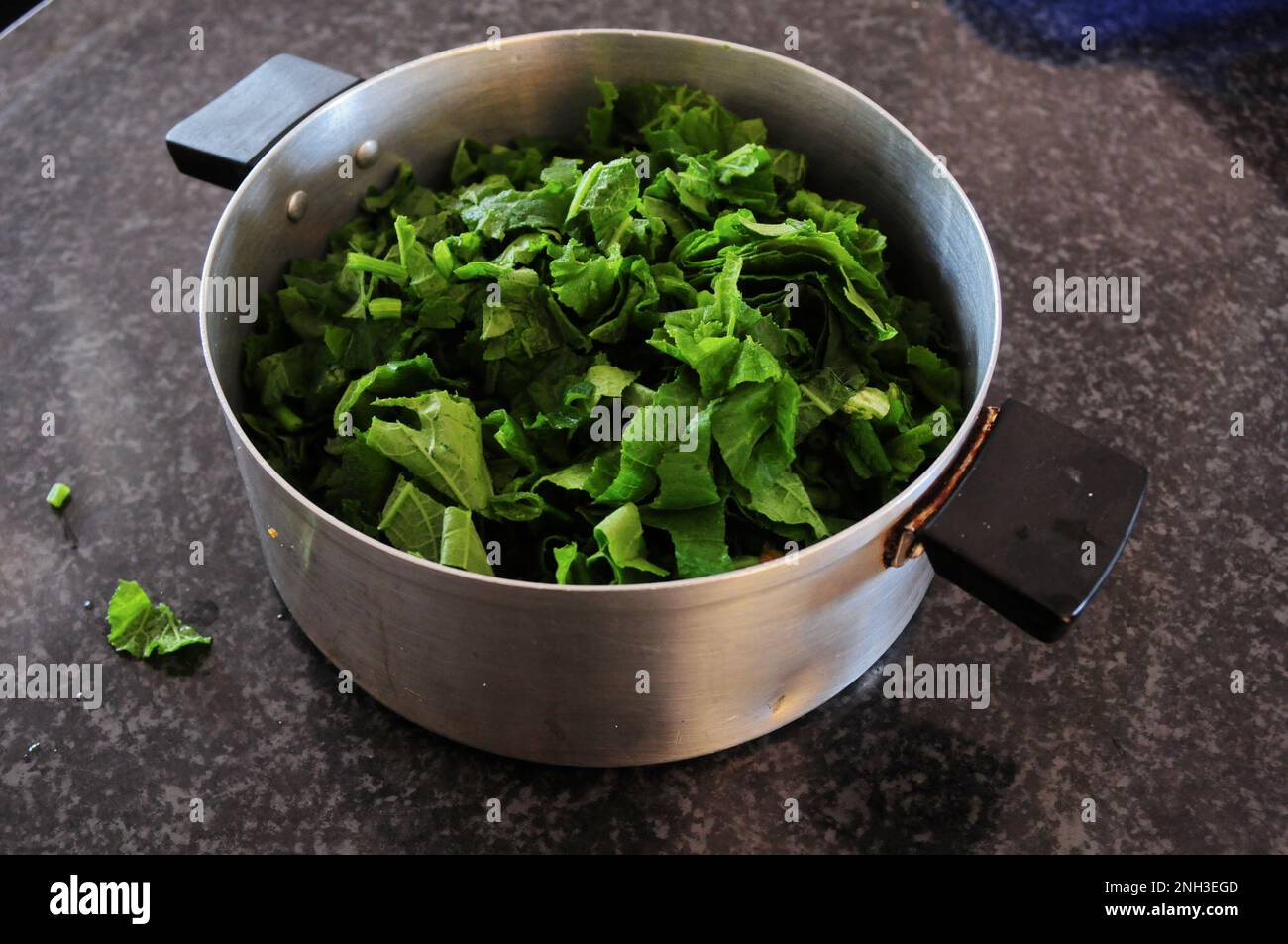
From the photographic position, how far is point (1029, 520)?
2.35 ft

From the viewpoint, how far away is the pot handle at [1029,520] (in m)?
0.69

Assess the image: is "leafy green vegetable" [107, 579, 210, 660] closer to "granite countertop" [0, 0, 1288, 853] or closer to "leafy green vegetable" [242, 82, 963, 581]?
"granite countertop" [0, 0, 1288, 853]

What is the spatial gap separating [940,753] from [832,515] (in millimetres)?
180

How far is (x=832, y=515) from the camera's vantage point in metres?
0.82

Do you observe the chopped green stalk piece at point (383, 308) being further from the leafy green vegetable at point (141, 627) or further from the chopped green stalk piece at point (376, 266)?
the leafy green vegetable at point (141, 627)

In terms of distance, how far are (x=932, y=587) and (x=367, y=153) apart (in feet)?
1.78

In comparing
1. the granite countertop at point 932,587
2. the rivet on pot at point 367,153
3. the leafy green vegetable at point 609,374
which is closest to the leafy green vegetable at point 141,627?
the granite countertop at point 932,587

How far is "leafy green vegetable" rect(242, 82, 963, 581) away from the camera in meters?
0.75

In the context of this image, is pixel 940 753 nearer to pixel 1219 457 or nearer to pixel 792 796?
pixel 792 796

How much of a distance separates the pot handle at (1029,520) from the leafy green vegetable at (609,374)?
0.07m

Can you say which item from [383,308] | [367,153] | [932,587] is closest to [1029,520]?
[932,587]

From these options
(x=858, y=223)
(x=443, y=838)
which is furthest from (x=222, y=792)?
(x=858, y=223)

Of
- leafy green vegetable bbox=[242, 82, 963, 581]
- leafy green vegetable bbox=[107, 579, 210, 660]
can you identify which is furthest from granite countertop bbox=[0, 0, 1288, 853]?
leafy green vegetable bbox=[242, 82, 963, 581]

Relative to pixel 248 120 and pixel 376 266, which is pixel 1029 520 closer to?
pixel 376 266
